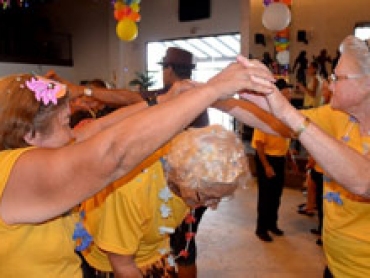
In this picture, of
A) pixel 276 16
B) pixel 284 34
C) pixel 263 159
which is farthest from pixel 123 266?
pixel 284 34

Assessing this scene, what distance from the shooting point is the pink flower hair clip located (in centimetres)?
98

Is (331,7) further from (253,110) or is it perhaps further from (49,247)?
(49,247)

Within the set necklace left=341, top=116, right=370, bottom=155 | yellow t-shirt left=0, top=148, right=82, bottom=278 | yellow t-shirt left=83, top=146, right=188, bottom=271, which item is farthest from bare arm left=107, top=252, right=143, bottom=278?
necklace left=341, top=116, right=370, bottom=155

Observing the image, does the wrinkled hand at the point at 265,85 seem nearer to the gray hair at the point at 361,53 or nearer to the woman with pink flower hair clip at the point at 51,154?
the woman with pink flower hair clip at the point at 51,154

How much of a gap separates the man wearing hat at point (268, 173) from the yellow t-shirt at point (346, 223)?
2.15 m

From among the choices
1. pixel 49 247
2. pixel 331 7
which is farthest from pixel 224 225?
pixel 331 7

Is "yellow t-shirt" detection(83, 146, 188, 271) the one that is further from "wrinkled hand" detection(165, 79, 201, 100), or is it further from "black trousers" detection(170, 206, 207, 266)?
"black trousers" detection(170, 206, 207, 266)

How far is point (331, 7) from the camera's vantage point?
5.93 m

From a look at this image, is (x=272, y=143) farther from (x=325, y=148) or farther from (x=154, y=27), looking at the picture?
(x=154, y=27)

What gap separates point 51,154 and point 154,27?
909 centimetres

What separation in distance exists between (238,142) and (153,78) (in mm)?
7740

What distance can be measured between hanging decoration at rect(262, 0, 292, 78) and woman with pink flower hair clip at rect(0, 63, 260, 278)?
431 cm

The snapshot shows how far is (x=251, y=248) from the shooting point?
3.62m

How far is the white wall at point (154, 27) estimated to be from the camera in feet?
19.4
